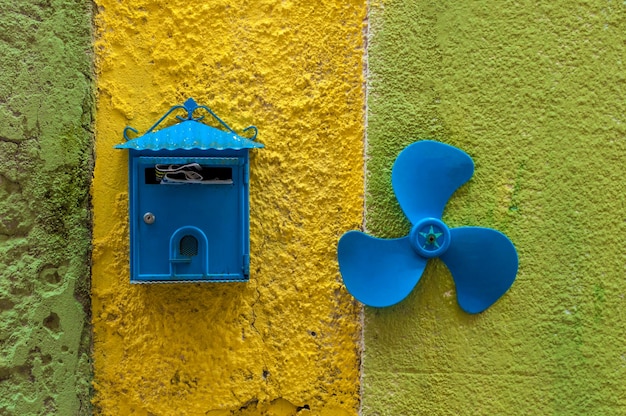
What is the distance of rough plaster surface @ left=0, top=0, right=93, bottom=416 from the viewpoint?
5.46 ft

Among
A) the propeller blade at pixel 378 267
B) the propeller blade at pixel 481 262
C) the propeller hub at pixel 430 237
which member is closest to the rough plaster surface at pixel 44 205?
the propeller blade at pixel 378 267

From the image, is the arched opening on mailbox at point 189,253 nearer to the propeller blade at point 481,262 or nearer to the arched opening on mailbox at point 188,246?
the arched opening on mailbox at point 188,246

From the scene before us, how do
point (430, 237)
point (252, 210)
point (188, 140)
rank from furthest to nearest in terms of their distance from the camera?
point (252, 210) → point (430, 237) → point (188, 140)

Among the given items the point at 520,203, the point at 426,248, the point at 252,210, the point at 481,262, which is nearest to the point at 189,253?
the point at 252,210

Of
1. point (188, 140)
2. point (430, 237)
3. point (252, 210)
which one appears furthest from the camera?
point (252, 210)

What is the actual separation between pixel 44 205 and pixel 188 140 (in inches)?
21.6

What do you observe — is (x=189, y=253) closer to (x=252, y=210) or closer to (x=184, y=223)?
(x=184, y=223)

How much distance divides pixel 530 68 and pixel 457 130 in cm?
32

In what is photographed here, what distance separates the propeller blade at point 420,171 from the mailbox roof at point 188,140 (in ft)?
1.55

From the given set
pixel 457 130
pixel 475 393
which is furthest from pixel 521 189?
pixel 475 393

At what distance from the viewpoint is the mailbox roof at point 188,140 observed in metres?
1.52

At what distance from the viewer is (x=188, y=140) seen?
154 centimetres

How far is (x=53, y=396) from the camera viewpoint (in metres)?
1.71

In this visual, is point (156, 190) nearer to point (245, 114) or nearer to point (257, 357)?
point (245, 114)
